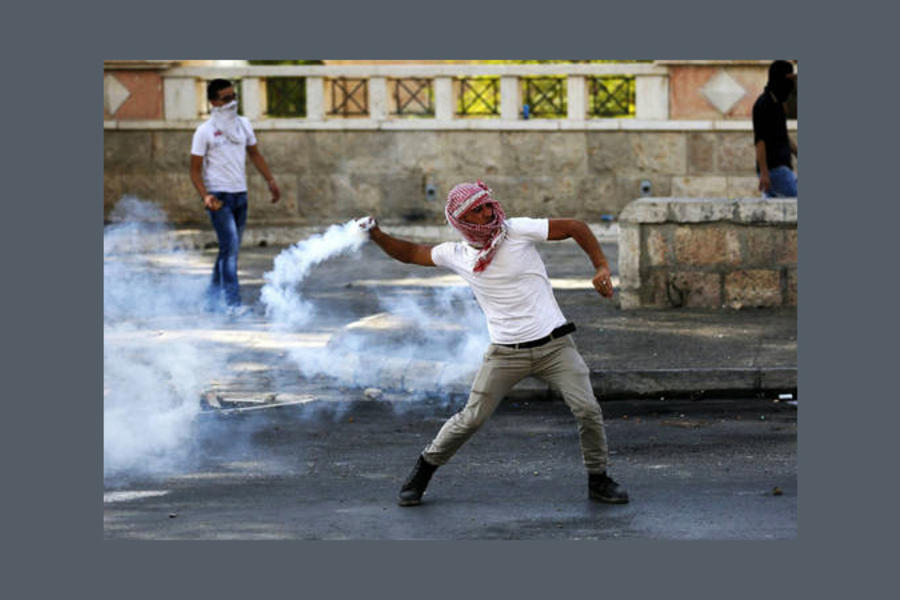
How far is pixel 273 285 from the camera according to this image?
14.6 metres

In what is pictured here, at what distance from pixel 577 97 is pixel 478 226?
13932 mm

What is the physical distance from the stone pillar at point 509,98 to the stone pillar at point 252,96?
3.15 meters

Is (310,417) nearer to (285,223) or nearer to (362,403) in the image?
(362,403)

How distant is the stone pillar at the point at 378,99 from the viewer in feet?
67.1

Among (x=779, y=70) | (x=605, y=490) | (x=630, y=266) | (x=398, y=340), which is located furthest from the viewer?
(x=630, y=266)

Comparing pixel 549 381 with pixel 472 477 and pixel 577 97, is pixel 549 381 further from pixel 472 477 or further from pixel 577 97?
pixel 577 97

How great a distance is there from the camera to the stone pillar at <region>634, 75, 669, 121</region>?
20203 mm

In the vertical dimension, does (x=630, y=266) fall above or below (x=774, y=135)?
below

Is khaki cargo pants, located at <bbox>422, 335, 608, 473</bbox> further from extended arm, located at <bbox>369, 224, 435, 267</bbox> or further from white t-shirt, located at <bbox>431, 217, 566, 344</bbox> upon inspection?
extended arm, located at <bbox>369, 224, 435, 267</bbox>

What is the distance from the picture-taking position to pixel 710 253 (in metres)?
12.2

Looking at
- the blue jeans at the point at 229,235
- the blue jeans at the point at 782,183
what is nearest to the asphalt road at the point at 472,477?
the blue jeans at the point at 229,235

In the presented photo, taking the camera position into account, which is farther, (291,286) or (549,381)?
(291,286)

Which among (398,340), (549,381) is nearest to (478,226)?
(549,381)

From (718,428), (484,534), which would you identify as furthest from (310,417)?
(484,534)
